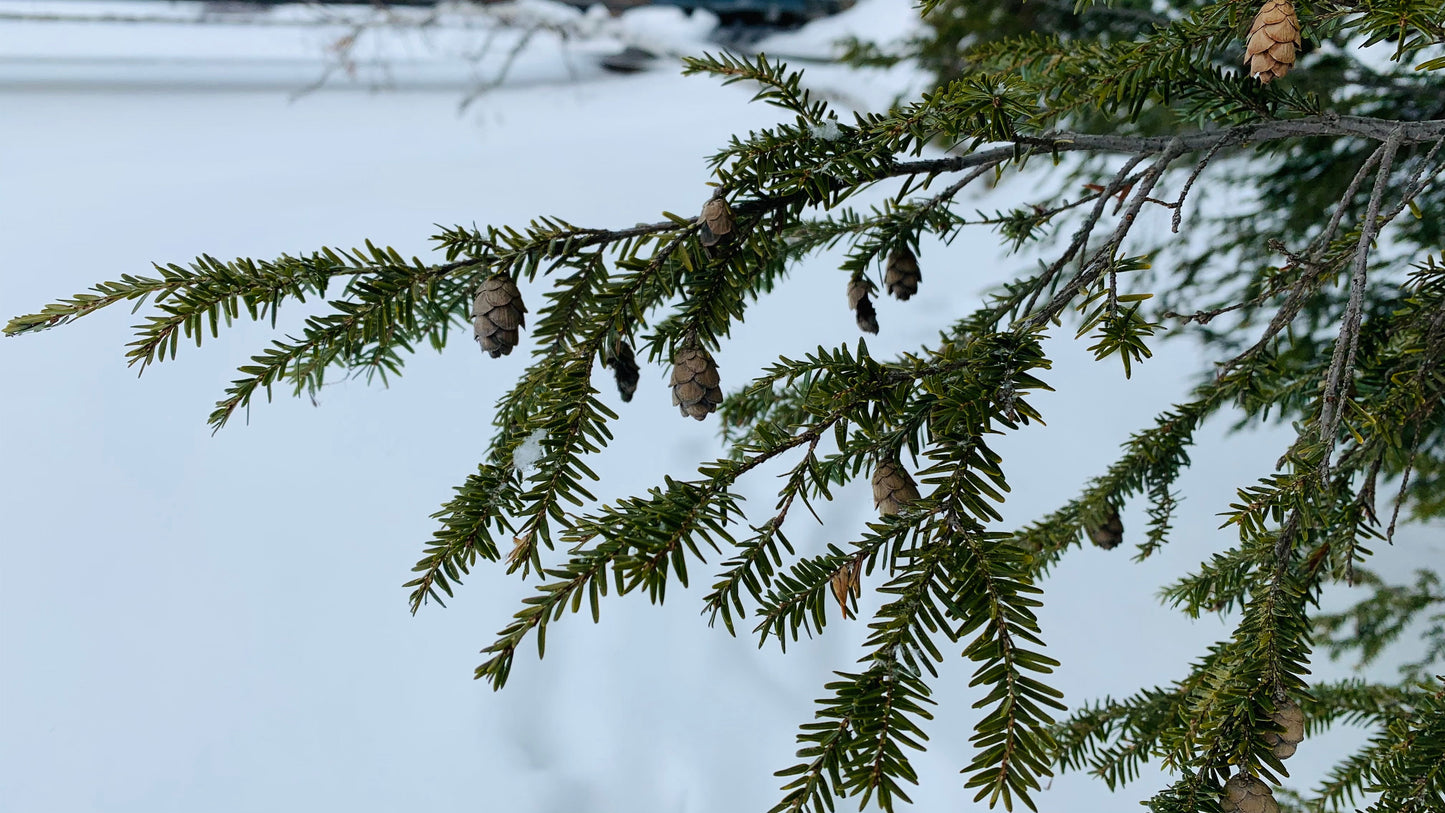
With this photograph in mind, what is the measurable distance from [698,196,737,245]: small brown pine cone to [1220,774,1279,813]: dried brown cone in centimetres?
33

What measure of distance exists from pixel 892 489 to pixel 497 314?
199 mm

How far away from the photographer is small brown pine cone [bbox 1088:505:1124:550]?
697 millimetres

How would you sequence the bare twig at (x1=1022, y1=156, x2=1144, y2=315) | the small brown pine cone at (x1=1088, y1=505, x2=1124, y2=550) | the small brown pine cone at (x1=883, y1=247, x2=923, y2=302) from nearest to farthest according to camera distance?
1. the bare twig at (x1=1022, y1=156, x2=1144, y2=315)
2. the small brown pine cone at (x1=883, y1=247, x2=923, y2=302)
3. the small brown pine cone at (x1=1088, y1=505, x2=1124, y2=550)

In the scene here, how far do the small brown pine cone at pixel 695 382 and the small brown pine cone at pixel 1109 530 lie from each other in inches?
16.0

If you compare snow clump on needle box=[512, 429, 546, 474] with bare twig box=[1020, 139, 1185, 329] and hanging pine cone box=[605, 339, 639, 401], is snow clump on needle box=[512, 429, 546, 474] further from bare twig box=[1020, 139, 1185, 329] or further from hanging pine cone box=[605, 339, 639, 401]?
bare twig box=[1020, 139, 1185, 329]

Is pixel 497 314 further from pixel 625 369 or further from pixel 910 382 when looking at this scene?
pixel 910 382

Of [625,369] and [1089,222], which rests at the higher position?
[1089,222]

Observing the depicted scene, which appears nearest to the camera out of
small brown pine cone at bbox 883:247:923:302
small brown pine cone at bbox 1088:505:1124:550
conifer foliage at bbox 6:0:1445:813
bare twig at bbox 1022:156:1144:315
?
conifer foliage at bbox 6:0:1445:813

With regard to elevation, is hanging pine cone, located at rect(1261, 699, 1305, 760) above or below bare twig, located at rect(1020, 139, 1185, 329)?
below

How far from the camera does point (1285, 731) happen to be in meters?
0.39

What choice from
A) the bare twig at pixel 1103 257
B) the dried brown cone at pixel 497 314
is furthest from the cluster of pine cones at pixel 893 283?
the dried brown cone at pixel 497 314

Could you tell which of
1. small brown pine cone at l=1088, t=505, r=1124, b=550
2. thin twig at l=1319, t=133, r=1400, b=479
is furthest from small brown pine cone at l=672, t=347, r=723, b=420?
small brown pine cone at l=1088, t=505, r=1124, b=550

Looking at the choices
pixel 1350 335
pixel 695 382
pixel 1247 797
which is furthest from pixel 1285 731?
pixel 695 382

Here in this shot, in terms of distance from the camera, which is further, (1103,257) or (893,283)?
(893,283)
